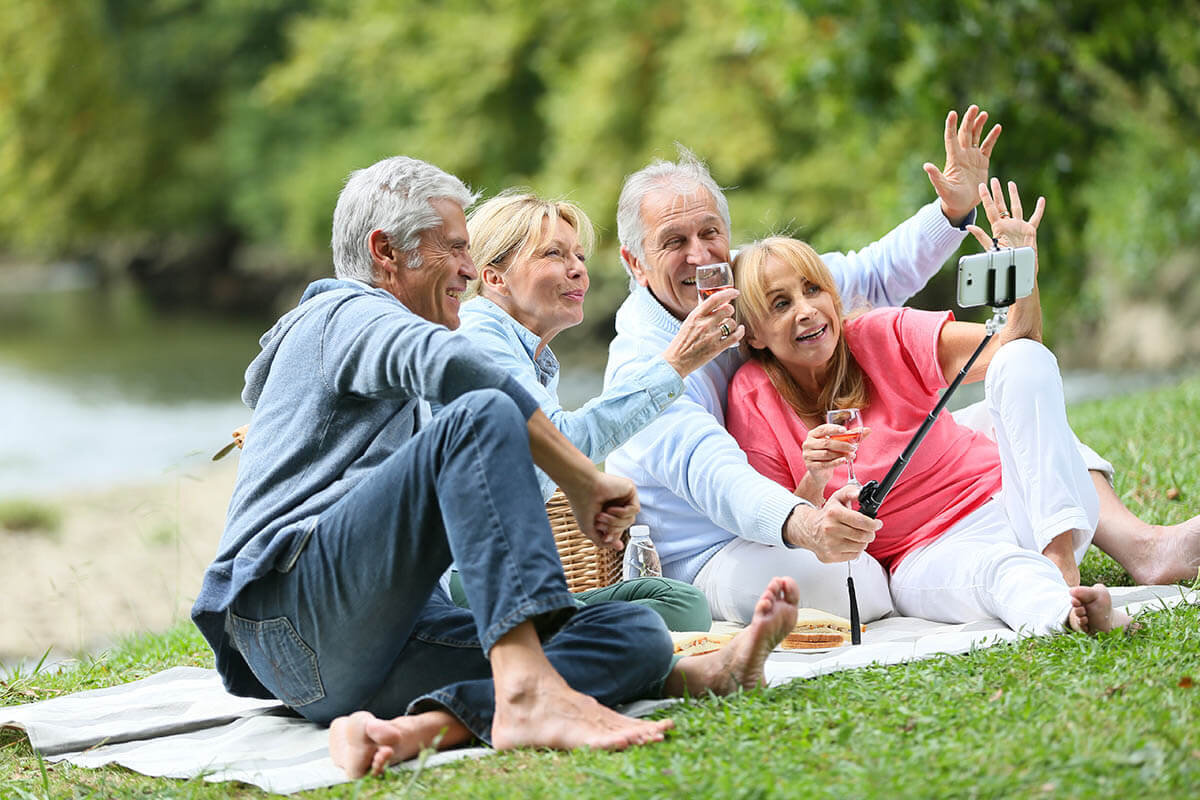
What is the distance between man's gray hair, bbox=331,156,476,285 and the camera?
3.19 meters

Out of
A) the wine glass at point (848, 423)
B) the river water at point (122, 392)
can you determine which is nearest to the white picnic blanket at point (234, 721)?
the wine glass at point (848, 423)

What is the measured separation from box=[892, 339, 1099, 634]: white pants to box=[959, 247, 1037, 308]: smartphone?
304 millimetres

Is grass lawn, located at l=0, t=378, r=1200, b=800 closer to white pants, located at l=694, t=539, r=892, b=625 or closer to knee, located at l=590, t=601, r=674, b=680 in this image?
knee, located at l=590, t=601, r=674, b=680

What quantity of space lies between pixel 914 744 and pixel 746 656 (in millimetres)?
494

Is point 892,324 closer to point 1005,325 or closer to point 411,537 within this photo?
point 1005,325

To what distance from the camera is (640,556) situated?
4.19 metres

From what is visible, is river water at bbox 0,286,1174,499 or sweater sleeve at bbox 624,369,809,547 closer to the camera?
sweater sleeve at bbox 624,369,809,547

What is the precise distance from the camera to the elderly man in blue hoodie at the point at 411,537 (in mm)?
2773

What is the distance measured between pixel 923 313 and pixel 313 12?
26.7 meters

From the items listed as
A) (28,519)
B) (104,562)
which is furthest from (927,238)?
(28,519)

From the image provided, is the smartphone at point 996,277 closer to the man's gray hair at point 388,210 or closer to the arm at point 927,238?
the arm at point 927,238

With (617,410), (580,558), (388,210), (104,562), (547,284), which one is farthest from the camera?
(104,562)

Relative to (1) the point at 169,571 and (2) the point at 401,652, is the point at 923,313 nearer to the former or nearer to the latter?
(2) the point at 401,652

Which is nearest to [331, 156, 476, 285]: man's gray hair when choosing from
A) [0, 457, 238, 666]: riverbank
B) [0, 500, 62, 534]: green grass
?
[0, 457, 238, 666]: riverbank
